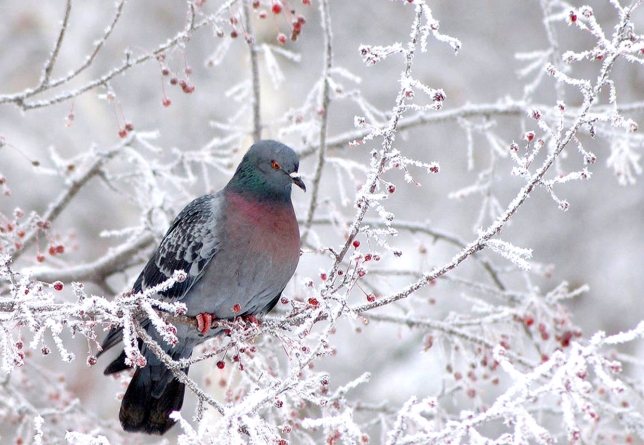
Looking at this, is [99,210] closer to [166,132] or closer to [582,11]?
[166,132]

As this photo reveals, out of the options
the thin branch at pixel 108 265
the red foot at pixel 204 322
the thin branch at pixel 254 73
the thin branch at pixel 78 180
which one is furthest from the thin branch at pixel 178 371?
the thin branch at pixel 78 180

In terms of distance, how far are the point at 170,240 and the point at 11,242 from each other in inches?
34.3

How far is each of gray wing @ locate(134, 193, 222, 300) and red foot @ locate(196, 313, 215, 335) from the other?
0.16 m

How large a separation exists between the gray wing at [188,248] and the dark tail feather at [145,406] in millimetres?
561

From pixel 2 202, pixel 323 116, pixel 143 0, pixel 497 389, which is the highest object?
pixel 143 0

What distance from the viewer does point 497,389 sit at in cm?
1055

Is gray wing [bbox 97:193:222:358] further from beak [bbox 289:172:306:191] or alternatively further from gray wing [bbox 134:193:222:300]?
beak [bbox 289:172:306:191]

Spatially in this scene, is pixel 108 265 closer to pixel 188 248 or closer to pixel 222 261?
pixel 188 248

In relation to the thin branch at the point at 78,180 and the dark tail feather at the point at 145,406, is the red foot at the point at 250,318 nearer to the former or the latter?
the dark tail feather at the point at 145,406

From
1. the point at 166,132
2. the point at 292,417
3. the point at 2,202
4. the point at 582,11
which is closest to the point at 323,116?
the point at 292,417

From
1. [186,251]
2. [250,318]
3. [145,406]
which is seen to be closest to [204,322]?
[250,318]

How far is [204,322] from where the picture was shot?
3928 mm

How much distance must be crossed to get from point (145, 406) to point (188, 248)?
1008 millimetres

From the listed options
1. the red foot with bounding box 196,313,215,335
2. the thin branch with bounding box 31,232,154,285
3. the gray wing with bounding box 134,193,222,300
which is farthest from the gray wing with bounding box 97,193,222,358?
the thin branch with bounding box 31,232,154,285
